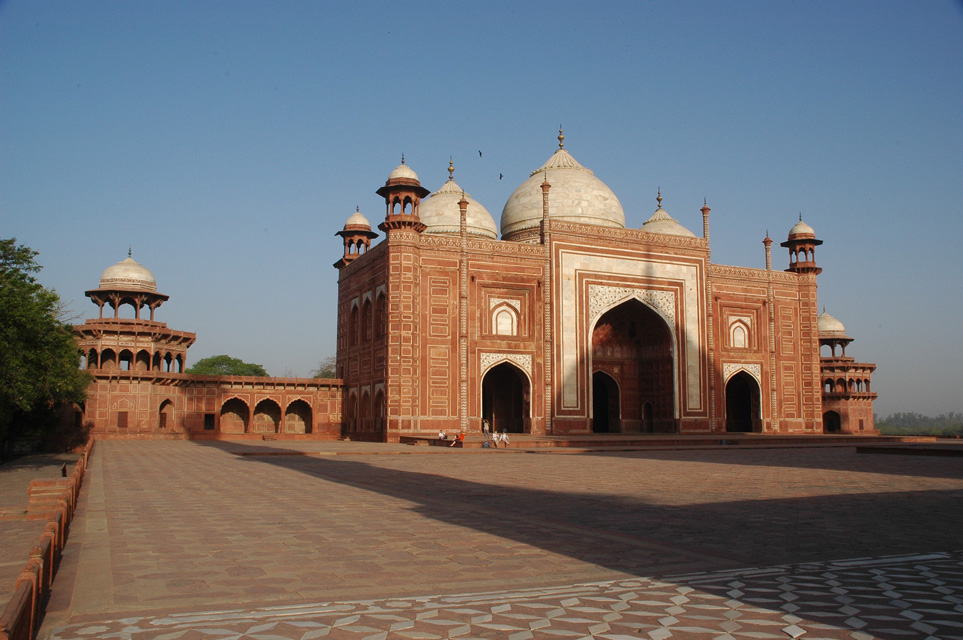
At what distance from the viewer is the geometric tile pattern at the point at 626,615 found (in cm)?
341

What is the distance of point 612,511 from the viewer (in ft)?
25.0

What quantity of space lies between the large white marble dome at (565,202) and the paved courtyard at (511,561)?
2112 cm

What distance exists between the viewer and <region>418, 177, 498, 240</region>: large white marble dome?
3112 cm

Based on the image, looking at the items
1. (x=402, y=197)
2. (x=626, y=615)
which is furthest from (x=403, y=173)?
(x=626, y=615)

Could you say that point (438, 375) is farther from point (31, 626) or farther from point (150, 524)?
point (31, 626)

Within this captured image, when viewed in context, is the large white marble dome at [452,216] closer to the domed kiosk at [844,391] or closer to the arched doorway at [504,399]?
the arched doorway at [504,399]

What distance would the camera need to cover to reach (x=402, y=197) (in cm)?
2634

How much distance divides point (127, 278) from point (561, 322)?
1650cm

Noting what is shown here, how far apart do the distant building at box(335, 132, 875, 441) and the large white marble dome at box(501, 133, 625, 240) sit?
7cm

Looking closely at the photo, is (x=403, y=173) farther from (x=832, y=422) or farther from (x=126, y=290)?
(x=832, y=422)

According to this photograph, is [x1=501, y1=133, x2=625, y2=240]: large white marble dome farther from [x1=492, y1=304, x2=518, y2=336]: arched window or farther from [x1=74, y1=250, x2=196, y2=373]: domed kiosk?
[x1=74, y1=250, x2=196, y2=373]: domed kiosk

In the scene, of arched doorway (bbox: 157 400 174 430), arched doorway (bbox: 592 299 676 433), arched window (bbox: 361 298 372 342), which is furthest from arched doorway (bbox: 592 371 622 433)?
arched doorway (bbox: 157 400 174 430)

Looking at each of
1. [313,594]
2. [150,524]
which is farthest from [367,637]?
[150,524]

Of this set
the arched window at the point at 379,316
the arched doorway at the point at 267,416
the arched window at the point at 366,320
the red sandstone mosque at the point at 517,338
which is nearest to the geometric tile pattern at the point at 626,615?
the red sandstone mosque at the point at 517,338
